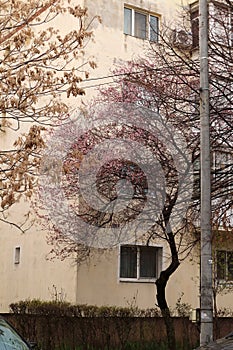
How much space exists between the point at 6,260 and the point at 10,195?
987 cm

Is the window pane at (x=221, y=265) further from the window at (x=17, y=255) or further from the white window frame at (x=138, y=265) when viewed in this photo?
the window at (x=17, y=255)

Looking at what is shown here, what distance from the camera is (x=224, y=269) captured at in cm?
1683

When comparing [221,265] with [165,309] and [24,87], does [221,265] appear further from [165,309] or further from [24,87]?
[24,87]

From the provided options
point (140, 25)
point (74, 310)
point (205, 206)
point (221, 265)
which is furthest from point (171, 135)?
point (140, 25)

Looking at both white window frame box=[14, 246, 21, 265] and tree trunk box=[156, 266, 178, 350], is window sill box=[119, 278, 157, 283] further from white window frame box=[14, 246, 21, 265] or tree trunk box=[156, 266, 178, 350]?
white window frame box=[14, 246, 21, 265]

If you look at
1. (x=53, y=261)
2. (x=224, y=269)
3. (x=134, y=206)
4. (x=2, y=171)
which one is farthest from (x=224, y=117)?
(x=53, y=261)

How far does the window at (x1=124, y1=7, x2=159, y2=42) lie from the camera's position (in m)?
18.8

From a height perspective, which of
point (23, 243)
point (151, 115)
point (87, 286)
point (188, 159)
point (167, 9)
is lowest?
point (87, 286)

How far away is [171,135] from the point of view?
13.7 meters

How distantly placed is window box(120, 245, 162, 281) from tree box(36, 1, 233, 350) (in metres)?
2.37

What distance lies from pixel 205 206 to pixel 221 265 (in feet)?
24.6

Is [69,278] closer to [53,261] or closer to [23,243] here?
[53,261]

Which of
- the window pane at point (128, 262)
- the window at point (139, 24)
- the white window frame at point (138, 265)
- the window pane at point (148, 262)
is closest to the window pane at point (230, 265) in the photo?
the white window frame at point (138, 265)

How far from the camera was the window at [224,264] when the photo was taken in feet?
53.8
